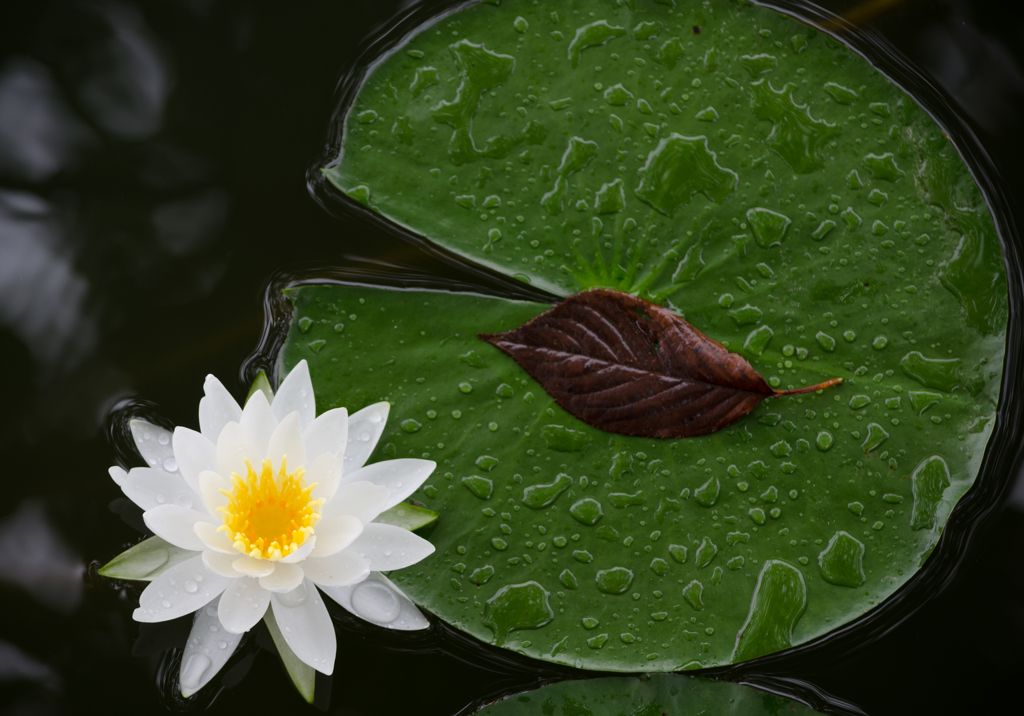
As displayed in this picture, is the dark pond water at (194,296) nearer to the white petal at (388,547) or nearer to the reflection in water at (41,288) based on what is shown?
the reflection in water at (41,288)

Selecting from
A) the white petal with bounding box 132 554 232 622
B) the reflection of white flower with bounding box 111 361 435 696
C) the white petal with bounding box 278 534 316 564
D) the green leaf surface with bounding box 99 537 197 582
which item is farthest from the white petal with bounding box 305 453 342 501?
the green leaf surface with bounding box 99 537 197 582

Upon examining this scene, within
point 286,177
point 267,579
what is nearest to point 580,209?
point 286,177

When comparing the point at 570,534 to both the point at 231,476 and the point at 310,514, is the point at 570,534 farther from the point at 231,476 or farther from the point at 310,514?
the point at 231,476

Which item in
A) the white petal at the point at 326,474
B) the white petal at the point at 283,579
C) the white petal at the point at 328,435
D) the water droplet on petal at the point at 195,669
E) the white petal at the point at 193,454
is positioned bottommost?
the water droplet on petal at the point at 195,669

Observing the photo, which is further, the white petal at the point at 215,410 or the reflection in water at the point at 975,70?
the reflection in water at the point at 975,70

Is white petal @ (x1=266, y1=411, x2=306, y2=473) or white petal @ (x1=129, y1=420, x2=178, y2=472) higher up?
white petal @ (x1=266, y1=411, x2=306, y2=473)

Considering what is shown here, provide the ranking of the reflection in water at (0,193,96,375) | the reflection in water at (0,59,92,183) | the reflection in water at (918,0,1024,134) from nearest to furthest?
the reflection in water at (0,193,96,375) < the reflection in water at (0,59,92,183) < the reflection in water at (918,0,1024,134)

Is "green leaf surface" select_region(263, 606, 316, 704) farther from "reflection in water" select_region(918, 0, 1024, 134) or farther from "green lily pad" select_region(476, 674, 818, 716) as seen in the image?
"reflection in water" select_region(918, 0, 1024, 134)

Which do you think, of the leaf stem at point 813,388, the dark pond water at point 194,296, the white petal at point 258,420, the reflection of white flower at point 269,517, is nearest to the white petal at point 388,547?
the reflection of white flower at point 269,517
